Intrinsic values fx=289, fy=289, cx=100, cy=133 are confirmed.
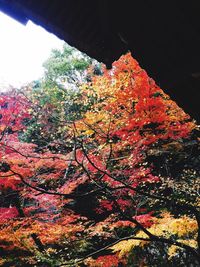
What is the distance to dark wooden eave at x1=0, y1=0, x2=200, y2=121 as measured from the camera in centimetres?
213

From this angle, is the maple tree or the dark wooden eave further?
the maple tree

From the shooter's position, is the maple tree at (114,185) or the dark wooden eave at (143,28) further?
the maple tree at (114,185)

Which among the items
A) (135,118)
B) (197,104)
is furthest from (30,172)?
(197,104)

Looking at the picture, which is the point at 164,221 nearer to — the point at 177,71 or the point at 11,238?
the point at 11,238

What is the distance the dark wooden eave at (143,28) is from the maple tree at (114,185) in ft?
21.9

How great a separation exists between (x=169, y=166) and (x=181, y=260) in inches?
231

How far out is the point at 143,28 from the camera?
2.34 m

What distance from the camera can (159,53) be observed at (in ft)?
8.24

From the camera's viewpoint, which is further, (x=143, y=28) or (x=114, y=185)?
(x=114, y=185)

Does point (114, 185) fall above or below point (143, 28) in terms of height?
above

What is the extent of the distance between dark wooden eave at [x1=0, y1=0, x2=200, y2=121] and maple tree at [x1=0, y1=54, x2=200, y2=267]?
21.9 ft

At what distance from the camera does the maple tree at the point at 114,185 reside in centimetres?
1164

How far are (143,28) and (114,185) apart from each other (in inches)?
450

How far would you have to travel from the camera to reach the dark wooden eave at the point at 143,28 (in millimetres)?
2129
